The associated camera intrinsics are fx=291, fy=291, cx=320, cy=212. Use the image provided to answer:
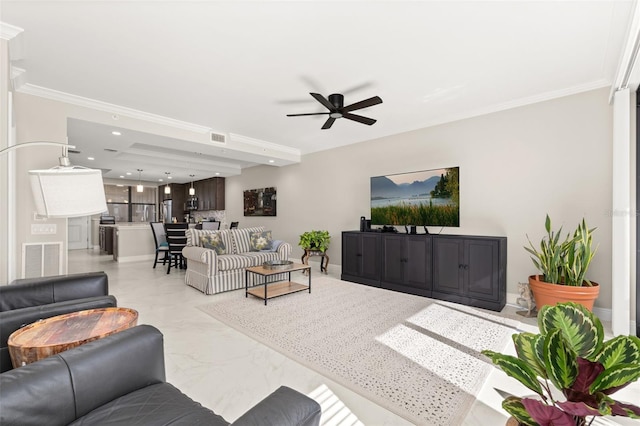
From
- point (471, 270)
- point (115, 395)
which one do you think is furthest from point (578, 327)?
point (471, 270)

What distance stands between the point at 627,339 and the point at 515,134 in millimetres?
3805

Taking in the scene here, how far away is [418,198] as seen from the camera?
4621 mm

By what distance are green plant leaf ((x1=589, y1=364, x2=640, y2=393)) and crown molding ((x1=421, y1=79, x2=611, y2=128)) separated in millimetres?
3886

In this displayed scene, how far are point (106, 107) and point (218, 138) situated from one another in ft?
5.43

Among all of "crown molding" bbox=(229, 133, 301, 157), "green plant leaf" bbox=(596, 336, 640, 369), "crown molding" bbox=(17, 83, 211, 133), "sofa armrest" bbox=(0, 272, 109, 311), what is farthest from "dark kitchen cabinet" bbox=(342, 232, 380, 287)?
"green plant leaf" bbox=(596, 336, 640, 369)

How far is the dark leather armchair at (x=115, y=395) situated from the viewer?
0.97 m

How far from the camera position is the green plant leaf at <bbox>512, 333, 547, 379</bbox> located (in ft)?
2.78

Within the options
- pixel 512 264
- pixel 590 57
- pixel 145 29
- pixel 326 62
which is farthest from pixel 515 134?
pixel 145 29

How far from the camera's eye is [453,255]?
3.98 m

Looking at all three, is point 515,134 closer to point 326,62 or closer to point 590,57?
point 590,57

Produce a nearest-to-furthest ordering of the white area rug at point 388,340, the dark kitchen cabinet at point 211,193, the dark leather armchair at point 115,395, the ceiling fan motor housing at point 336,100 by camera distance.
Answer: the dark leather armchair at point 115,395 < the white area rug at point 388,340 < the ceiling fan motor housing at point 336,100 < the dark kitchen cabinet at point 211,193

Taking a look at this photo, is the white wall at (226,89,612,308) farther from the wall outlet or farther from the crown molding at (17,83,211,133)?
the wall outlet

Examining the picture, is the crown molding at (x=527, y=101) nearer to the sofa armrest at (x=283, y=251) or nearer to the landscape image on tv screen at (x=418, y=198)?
the landscape image on tv screen at (x=418, y=198)

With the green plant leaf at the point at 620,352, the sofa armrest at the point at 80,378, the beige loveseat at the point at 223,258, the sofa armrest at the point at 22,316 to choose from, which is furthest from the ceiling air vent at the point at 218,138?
the green plant leaf at the point at 620,352
